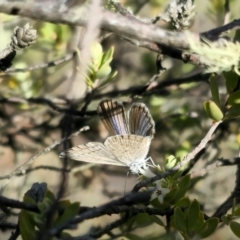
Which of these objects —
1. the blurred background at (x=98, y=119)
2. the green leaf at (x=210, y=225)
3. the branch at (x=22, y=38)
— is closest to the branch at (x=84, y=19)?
the branch at (x=22, y=38)

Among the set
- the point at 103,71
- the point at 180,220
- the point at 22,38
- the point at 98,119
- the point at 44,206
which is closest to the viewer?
the point at 44,206

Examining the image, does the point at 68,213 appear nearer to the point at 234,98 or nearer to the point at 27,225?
the point at 27,225

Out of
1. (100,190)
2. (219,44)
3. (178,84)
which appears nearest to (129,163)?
(219,44)

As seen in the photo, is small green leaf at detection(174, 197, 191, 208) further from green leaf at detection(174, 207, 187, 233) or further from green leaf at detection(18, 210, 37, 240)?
green leaf at detection(18, 210, 37, 240)

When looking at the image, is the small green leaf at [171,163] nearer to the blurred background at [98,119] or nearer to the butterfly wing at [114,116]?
the butterfly wing at [114,116]

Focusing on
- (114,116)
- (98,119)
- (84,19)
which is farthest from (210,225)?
(98,119)

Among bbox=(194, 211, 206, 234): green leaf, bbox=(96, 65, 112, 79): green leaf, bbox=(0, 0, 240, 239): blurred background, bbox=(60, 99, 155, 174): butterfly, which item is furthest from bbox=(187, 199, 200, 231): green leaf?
bbox=(0, 0, 240, 239): blurred background

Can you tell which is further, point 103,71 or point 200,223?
point 103,71

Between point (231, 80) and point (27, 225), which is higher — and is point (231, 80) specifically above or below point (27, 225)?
above
